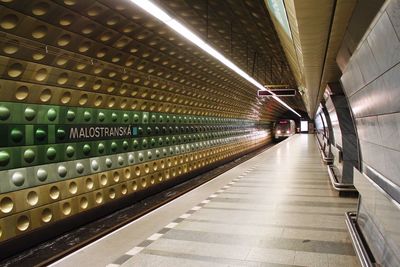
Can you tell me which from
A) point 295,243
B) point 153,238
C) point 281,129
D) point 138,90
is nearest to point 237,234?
point 295,243

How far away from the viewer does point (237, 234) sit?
5.20 metres

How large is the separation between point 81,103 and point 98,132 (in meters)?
0.83

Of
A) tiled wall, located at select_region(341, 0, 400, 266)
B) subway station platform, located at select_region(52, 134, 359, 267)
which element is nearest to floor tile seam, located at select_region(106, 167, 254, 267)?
subway station platform, located at select_region(52, 134, 359, 267)

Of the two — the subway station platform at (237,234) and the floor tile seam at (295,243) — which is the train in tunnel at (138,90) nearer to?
the floor tile seam at (295,243)

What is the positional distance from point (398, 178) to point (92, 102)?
18.4 ft

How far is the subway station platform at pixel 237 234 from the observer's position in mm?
4258

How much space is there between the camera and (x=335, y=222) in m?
5.73

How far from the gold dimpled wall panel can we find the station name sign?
19 millimetres

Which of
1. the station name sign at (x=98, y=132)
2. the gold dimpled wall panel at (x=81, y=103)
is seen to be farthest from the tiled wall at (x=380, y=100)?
the station name sign at (x=98, y=132)

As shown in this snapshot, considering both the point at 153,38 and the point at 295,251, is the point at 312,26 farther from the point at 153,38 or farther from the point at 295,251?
the point at 153,38

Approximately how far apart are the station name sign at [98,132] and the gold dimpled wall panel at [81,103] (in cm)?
2

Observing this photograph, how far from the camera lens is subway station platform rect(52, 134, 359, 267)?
426 centimetres

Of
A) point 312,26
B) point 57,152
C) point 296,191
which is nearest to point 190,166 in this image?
point 296,191

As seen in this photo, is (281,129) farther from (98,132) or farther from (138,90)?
(98,132)
